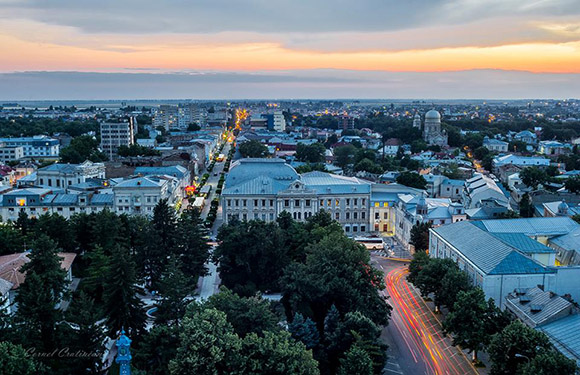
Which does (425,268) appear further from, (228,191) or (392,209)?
(228,191)

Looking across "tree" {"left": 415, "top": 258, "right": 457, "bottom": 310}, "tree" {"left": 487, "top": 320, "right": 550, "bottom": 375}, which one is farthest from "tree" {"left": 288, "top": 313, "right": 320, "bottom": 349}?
"tree" {"left": 415, "top": 258, "right": 457, "bottom": 310}

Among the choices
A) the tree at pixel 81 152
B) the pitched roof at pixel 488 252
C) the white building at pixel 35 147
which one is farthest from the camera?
the white building at pixel 35 147

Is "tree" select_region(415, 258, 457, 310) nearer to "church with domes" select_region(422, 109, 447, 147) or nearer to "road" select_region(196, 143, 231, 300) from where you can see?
"road" select_region(196, 143, 231, 300)

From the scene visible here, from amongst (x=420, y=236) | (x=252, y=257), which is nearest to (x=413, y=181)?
(x=420, y=236)

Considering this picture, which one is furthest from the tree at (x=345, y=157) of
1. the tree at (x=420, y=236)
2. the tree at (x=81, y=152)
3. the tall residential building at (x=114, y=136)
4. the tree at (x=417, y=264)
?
the tree at (x=417, y=264)

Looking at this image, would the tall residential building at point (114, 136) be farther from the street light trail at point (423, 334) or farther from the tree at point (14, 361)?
the tree at point (14, 361)

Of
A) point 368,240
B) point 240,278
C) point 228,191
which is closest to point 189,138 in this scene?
point 228,191
